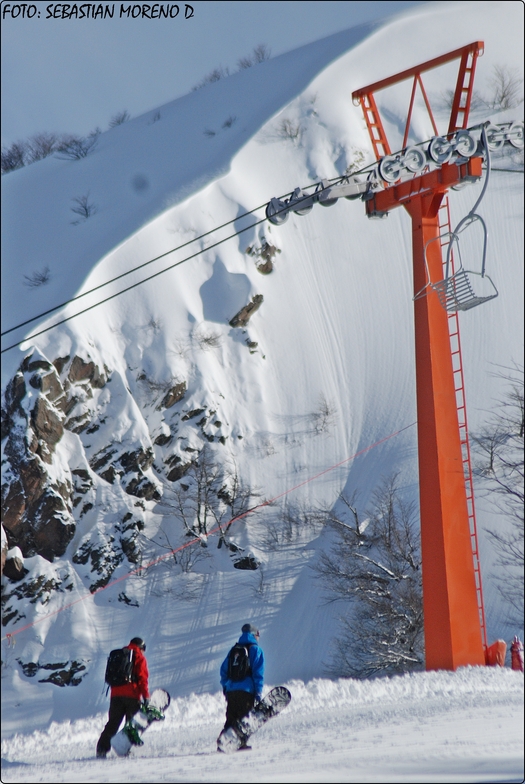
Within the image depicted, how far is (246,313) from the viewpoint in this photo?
2623 centimetres

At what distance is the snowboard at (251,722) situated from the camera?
679 cm

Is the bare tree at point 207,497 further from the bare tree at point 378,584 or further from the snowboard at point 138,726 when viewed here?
the snowboard at point 138,726

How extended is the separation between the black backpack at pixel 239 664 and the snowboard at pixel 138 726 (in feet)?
3.87

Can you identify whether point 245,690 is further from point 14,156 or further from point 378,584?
point 14,156

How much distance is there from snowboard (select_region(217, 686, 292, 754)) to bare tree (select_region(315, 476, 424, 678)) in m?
9.26

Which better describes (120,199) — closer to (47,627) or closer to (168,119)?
(168,119)

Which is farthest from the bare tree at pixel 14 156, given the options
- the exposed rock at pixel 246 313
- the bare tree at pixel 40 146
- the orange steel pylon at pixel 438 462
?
the orange steel pylon at pixel 438 462

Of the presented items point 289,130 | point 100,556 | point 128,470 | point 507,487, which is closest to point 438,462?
point 507,487

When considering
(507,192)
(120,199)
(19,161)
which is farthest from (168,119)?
(507,192)

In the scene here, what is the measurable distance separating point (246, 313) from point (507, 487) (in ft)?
43.9

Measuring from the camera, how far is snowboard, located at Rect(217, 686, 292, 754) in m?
6.79

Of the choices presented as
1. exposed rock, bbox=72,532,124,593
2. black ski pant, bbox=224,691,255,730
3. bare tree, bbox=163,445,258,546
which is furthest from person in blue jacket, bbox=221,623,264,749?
bare tree, bbox=163,445,258,546

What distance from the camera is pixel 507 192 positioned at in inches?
1225

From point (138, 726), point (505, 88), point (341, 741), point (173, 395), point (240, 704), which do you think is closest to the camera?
point (341, 741)
